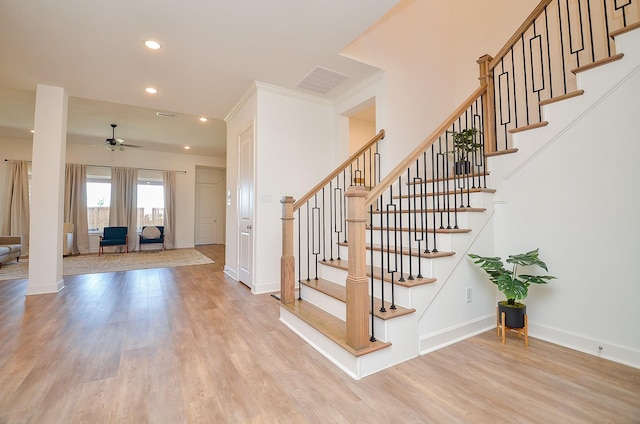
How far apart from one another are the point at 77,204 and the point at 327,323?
839cm

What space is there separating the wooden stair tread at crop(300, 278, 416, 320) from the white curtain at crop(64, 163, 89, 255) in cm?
764

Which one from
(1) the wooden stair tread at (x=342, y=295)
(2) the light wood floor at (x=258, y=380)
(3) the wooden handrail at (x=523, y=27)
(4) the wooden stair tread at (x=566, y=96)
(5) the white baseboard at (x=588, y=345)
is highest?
(3) the wooden handrail at (x=523, y=27)

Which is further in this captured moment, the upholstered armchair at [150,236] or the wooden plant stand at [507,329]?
the upholstered armchair at [150,236]

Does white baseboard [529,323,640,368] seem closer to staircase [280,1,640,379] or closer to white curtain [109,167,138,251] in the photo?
staircase [280,1,640,379]

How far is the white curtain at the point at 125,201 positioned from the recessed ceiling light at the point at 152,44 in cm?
630

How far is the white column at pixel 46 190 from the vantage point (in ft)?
12.2

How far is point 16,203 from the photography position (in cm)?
687

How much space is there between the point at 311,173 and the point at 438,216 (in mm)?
2068

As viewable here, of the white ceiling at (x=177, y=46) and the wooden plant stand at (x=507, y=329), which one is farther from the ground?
the white ceiling at (x=177, y=46)

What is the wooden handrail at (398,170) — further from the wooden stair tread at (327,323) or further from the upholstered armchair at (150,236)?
the upholstered armchair at (150,236)

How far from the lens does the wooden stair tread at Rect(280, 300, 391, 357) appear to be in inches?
73.2

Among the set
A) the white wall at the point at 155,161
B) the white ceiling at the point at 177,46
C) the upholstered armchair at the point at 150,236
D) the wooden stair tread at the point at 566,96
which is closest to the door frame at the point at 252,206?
the white ceiling at the point at 177,46

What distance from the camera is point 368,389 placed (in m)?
1.69

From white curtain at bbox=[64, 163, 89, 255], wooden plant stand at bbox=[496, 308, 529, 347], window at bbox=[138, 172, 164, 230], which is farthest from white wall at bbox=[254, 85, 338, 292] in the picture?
white curtain at bbox=[64, 163, 89, 255]
